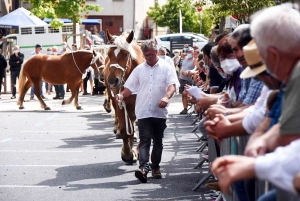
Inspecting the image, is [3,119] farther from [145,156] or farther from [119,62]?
[145,156]

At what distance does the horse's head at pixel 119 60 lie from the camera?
12.5 m

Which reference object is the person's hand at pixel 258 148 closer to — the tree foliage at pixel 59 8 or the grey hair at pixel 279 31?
the grey hair at pixel 279 31

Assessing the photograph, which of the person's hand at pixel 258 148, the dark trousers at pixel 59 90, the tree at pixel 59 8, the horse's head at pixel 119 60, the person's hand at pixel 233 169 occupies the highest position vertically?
the person's hand at pixel 233 169

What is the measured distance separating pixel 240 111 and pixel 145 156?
16.2 ft

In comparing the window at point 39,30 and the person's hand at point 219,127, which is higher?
the person's hand at point 219,127

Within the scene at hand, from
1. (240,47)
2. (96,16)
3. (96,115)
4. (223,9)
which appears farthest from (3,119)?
(96,16)

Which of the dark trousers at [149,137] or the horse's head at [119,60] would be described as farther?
the horse's head at [119,60]

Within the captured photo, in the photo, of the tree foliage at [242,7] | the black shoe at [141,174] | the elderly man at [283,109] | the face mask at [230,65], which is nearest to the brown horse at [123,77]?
the black shoe at [141,174]

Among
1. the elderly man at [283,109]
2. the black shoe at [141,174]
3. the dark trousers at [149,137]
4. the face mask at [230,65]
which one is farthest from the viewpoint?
the dark trousers at [149,137]

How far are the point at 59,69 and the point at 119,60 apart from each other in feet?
45.7

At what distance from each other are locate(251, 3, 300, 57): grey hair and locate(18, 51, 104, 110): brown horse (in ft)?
72.0

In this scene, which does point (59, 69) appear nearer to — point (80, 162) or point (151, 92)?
point (80, 162)

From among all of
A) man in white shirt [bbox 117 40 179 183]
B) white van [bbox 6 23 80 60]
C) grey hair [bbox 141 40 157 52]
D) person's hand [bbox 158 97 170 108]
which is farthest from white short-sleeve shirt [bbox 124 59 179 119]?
white van [bbox 6 23 80 60]

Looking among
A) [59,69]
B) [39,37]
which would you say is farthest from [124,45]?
[39,37]
